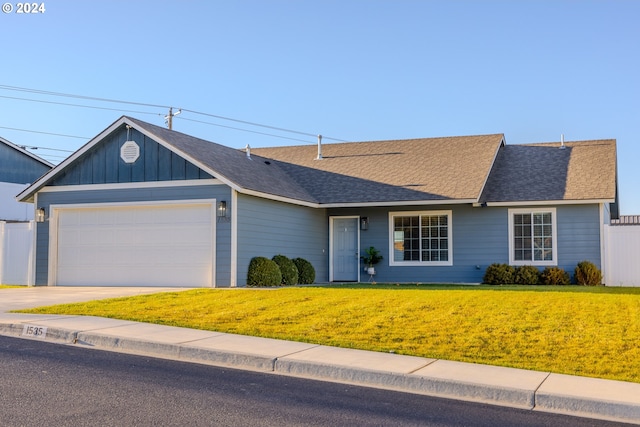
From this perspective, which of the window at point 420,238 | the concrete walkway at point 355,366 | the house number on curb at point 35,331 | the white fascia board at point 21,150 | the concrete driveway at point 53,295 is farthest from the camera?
the white fascia board at point 21,150

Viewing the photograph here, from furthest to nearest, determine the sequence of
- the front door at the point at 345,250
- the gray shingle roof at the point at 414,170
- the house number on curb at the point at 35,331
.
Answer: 1. the front door at the point at 345,250
2. the gray shingle roof at the point at 414,170
3. the house number on curb at the point at 35,331

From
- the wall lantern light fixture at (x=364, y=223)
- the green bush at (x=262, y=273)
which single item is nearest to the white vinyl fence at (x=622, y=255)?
the wall lantern light fixture at (x=364, y=223)

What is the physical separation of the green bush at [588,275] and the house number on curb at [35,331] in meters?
15.8

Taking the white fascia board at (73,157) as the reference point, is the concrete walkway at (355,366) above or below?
below

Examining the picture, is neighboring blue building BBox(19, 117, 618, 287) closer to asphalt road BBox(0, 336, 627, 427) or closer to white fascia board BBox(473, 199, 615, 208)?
white fascia board BBox(473, 199, 615, 208)

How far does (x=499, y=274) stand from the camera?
22188 mm

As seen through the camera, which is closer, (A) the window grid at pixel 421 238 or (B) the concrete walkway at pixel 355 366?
(B) the concrete walkway at pixel 355 366

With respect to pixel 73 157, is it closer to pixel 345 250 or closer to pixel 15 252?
pixel 15 252

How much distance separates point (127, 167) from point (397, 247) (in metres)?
9.15

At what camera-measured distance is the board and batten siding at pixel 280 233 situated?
20.0 metres

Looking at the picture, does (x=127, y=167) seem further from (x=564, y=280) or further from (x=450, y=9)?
(x=564, y=280)

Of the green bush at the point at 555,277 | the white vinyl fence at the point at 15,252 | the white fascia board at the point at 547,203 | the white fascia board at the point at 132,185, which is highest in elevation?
the white fascia board at the point at 132,185

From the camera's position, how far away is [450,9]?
20.8 metres

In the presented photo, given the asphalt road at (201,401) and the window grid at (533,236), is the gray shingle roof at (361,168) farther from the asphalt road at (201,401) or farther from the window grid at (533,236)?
the asphalt road at (201,401)
